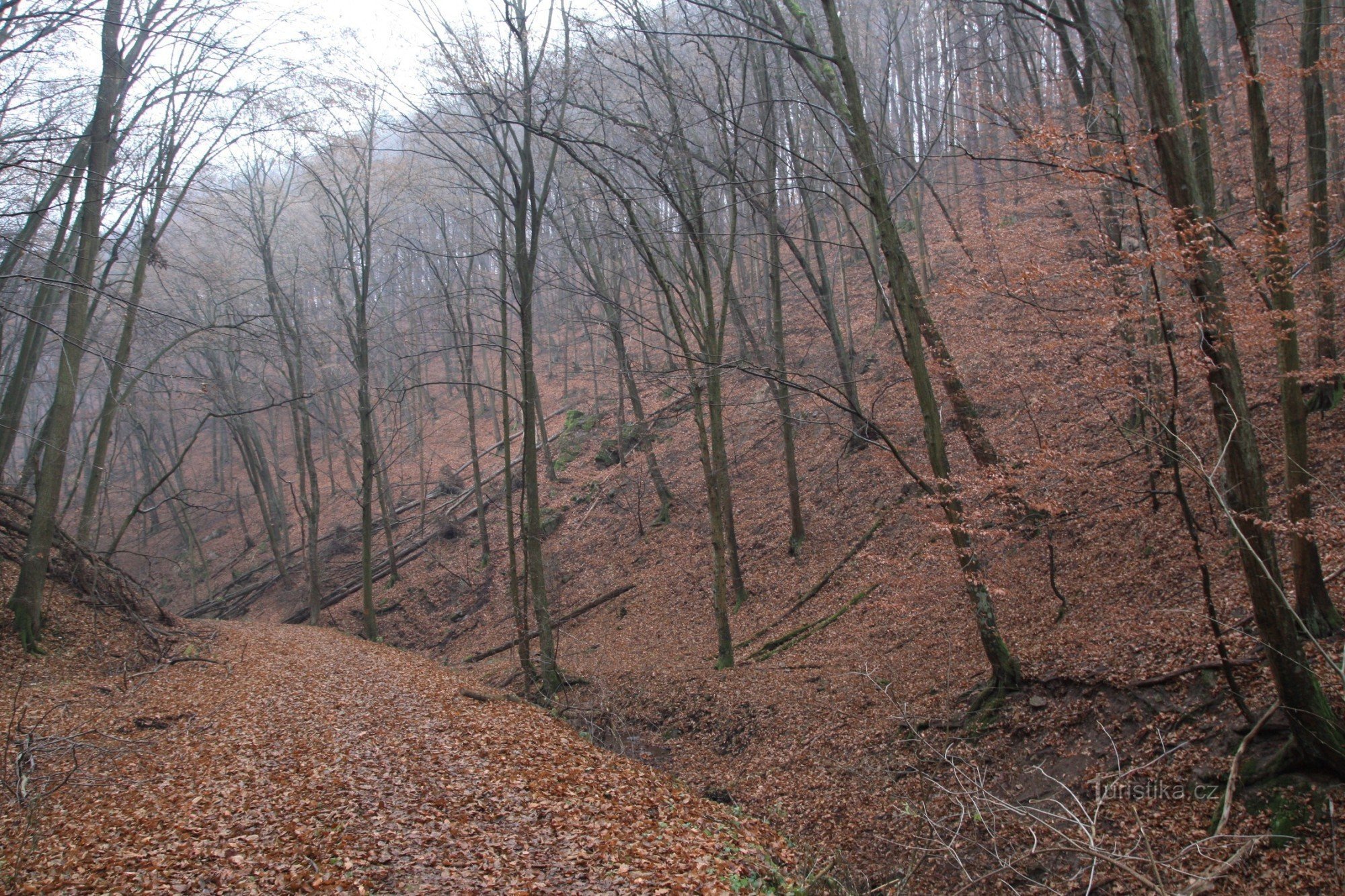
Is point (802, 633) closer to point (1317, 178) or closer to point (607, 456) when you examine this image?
point (1317, 178)

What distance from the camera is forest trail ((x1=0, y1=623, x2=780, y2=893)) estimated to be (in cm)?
396

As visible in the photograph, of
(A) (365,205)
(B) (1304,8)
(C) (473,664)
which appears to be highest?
(A) (365,205)

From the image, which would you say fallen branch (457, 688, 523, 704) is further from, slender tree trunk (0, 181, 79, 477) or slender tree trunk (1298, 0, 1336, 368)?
slender tree trunk (1298, 0, 1336, 368)

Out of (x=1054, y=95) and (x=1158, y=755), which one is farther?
(x=1054, y=95)

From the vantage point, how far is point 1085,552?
8.80 meters

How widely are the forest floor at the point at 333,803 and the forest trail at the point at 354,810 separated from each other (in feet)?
0.05

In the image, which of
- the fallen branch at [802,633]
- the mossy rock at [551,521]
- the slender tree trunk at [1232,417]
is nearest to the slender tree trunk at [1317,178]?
the slender tree trunk at [1232,417]

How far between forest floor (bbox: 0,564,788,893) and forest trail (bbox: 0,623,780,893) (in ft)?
0.05

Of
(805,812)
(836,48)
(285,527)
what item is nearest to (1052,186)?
(836,48)

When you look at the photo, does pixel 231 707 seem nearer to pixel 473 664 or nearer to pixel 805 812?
pixel 805 812

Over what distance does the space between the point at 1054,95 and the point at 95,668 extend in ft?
73.7

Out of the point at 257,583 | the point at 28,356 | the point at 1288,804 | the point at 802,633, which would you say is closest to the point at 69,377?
the point at 28,356

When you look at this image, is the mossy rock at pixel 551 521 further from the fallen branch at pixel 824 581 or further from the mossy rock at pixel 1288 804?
the mossy rock at pixel 1288 804

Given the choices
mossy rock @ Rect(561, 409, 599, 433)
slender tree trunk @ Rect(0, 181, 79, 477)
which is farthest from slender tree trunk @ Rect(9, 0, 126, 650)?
mossy rock @ Rect(561, 409, 599, 433)
